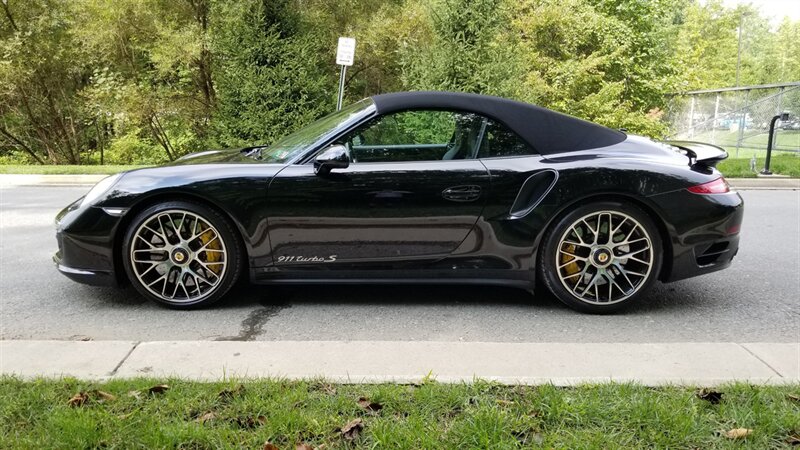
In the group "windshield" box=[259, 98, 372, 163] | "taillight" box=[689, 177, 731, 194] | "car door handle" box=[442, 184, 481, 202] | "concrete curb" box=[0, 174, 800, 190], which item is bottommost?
"concrete curb" box=[0, 174, 800, 190]

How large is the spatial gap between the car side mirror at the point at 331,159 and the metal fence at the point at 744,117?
14154mm

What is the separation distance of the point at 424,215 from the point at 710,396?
1766 millimetres

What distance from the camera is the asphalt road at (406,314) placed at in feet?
11.0

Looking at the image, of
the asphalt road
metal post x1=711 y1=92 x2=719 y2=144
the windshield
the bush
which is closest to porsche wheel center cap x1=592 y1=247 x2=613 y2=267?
the asphalt road

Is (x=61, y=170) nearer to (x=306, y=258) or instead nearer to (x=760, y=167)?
(x=306, y=258)

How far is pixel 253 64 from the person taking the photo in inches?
501

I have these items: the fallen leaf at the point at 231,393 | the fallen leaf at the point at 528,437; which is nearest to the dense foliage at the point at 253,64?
the fallen leaf at the point at 231,393

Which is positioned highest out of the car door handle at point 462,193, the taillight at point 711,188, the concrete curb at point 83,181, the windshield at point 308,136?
the windshield at point 308,136

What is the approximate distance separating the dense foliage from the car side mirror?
8904 mm

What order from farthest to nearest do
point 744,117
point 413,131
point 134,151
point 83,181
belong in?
point 134,151 → point 744,117 → point 83,181 → point 413,131

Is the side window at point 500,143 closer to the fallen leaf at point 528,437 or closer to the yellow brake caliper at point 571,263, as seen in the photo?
the yellow brake caliper at point 571,263

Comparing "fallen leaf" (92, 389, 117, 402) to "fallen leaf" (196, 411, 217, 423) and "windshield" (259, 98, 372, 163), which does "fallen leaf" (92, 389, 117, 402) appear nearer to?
"fallen leaf" (196, 411, 217, 423)

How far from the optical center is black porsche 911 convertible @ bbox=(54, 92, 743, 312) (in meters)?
3.53

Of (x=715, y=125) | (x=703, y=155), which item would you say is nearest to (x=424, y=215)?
(x=703, y=155)
